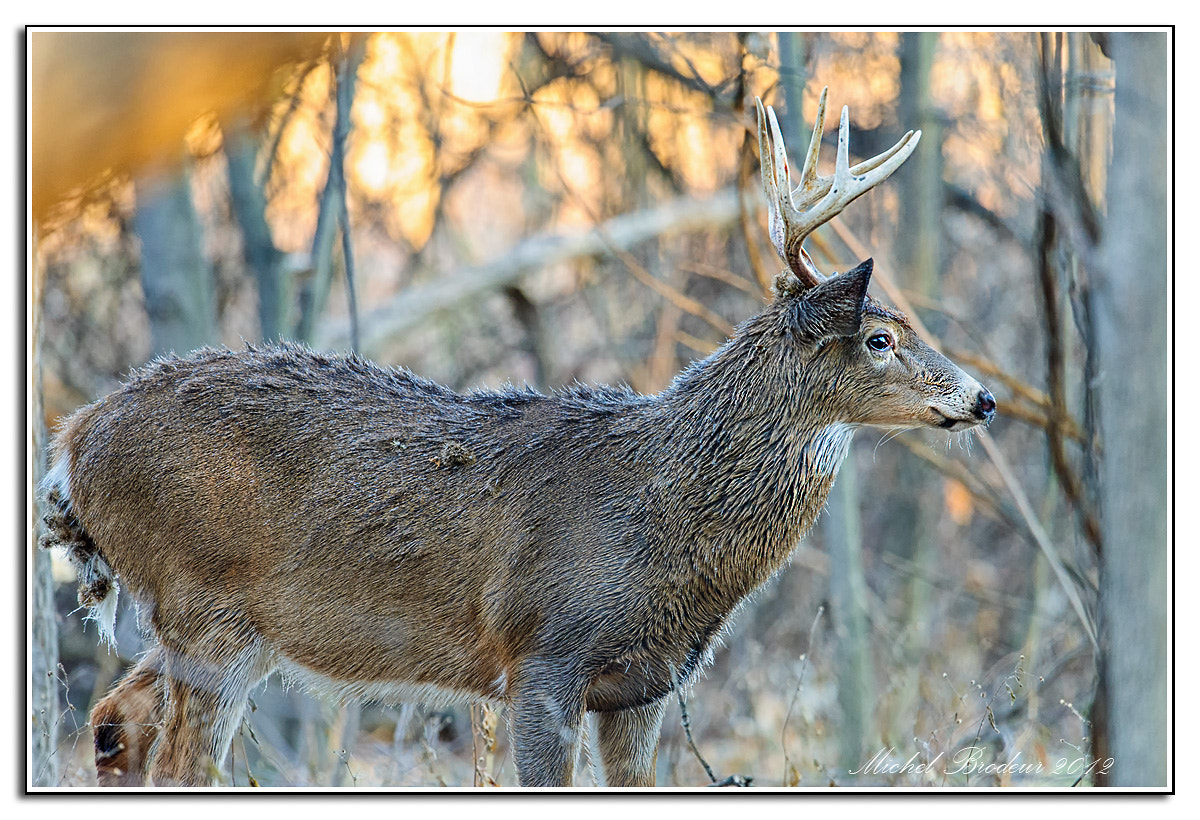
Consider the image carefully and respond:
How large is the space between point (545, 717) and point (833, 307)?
1515 mm

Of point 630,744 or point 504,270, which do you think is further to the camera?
point 504,270

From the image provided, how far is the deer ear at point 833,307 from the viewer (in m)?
3.46

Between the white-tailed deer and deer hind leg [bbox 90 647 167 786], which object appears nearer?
the white-tailed deer

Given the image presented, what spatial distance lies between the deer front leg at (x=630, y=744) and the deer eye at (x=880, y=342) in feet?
4.45

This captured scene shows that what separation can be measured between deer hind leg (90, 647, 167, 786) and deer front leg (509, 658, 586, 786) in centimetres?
129

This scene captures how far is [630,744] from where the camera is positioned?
3879 mm

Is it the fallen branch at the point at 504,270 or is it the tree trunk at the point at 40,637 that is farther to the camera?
the fallen branch at the point at 504,270

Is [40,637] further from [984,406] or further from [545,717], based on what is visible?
[984,406]

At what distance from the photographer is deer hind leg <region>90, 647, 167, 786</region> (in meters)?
3.91

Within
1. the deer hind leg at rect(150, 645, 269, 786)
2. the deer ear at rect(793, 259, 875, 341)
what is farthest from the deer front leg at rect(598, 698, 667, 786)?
the deer ear at rect(793, 259, 875, 341)

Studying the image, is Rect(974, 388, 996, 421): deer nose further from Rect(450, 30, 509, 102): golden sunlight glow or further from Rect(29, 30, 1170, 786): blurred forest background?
Rect(450, 30, 509, 102): golden sunlight glow

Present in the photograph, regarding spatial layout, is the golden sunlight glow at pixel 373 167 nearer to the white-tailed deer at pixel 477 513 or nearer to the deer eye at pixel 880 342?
the white-tailed deer at pixel 477 513

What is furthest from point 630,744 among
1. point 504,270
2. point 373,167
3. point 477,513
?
point 373,167

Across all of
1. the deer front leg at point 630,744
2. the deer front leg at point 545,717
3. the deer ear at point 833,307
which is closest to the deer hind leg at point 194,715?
the deer front leg at point 545,717
